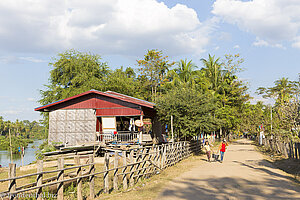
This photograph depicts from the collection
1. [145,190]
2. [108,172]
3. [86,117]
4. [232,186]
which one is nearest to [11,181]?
[108,172]

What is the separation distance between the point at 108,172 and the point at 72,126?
50.8 ft

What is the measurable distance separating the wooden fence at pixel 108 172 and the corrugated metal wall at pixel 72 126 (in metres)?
8.79

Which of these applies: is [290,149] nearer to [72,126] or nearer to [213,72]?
[72,126]

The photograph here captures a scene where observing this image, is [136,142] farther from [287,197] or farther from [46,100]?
[46,100]

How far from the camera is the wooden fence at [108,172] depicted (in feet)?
23.6

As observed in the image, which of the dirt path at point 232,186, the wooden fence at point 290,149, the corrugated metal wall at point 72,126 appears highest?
the corrugated metal wall at point 72,126

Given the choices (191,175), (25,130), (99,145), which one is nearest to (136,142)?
(99,145)

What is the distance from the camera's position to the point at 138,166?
39.1 feet

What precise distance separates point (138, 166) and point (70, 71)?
34229mm

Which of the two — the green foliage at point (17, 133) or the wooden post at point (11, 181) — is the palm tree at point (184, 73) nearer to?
the green foliage at point (17, 133)

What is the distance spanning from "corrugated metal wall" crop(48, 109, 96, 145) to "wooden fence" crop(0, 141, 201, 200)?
8788mm

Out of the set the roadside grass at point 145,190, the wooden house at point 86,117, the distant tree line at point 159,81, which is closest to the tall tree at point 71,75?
the distant tree line at point 159,81

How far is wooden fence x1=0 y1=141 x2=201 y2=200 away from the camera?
718 centimetres

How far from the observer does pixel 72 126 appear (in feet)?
80.9
